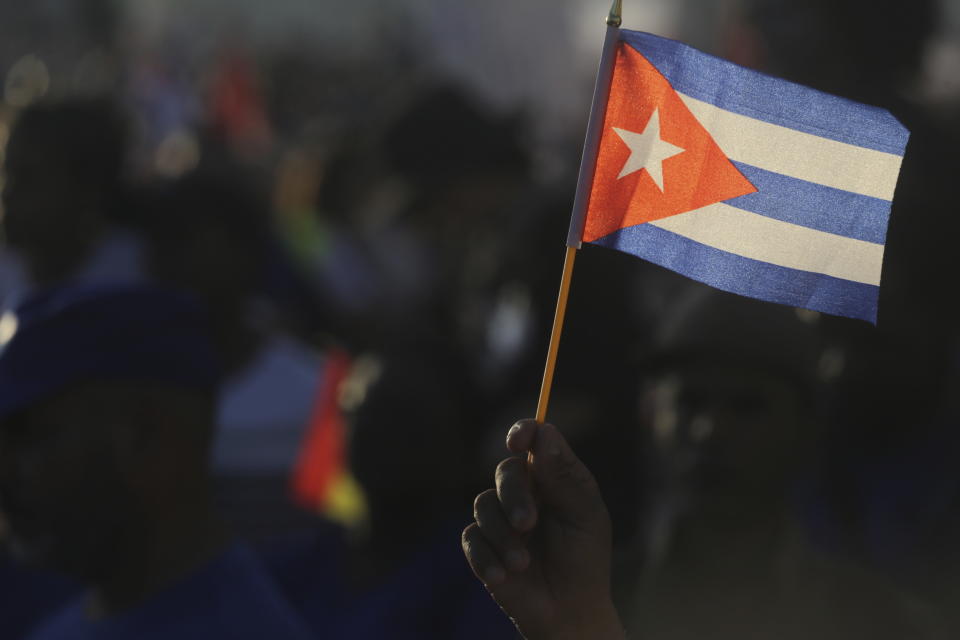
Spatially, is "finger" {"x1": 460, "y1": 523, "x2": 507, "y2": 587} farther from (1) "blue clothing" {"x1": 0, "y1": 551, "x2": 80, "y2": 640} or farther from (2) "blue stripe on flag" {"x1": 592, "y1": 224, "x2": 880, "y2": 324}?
(1) "blue clothing" {"x1": 0, "y1": 551, "x2": 80, "y2": 640}

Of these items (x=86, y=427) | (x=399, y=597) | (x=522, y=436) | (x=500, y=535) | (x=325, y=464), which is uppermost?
(x=522, y=436)

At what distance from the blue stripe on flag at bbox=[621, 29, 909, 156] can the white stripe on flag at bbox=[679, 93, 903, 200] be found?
0.01 m

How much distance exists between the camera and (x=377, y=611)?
3.58 metres

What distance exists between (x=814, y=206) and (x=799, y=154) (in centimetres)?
8

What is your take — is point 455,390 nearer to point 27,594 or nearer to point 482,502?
point 27,594

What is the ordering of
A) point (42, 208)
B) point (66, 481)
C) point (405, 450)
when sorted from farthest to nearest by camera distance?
point (42, 208) < point (405, 450) < point (66, 481)

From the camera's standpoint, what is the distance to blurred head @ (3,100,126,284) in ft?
16.4

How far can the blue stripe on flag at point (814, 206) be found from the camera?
1988 mm

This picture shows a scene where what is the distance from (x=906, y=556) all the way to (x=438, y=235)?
3031 mm

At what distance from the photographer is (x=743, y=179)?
2.04 m

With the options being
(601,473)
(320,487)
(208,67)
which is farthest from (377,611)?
(208,67)

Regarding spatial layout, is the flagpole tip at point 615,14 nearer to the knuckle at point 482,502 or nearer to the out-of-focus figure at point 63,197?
the knuckle at point 482,502

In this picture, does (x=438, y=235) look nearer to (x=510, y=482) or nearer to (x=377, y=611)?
(x=377, y=611)

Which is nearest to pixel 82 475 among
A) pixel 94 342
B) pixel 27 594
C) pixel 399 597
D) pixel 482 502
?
pixel 94 342
